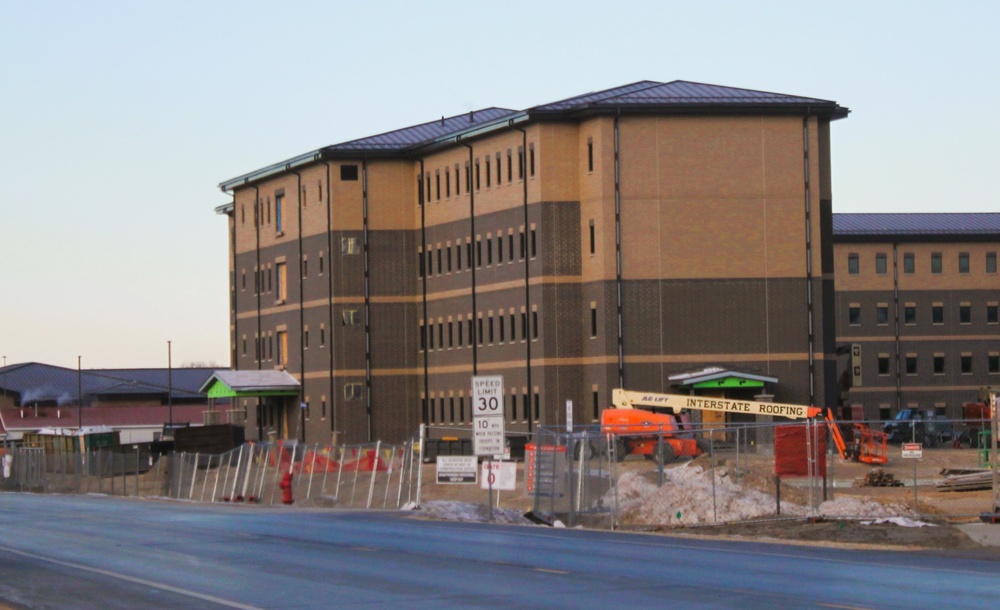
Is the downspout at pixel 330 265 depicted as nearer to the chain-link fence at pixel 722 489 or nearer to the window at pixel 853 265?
the chain-link fence at pixel 722 489

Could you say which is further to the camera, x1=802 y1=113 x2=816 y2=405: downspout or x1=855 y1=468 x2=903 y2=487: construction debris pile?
x1=802 y1=113 x2=816 y2=405: downspout

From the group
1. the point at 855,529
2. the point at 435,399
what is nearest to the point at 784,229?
the point at 435,399

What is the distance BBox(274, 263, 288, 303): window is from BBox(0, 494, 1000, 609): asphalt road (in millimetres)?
58945

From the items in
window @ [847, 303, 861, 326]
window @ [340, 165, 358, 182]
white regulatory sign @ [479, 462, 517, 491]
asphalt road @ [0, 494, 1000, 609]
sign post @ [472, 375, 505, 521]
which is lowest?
asphalt road @ [0, 494, 1000, 609]

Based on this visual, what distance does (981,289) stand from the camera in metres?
114

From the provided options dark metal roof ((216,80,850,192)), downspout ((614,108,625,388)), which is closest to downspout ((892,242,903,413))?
dark metal roof ((216,80,850,192))

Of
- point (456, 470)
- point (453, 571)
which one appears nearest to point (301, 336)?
point (456, 470)

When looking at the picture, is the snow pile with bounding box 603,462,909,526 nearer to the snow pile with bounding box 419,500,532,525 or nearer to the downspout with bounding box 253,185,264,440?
the snow pile with bounding box 419,500,532,525

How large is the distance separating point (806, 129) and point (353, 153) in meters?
25.1

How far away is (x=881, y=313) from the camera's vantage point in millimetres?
114938

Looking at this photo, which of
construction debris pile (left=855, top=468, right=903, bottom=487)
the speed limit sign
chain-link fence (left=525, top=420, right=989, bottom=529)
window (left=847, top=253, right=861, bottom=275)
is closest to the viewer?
chain-link fence (left=525, top=420, right=989, bottom=529)

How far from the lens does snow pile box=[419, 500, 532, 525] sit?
129ft

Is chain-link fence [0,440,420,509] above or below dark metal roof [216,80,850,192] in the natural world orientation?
below

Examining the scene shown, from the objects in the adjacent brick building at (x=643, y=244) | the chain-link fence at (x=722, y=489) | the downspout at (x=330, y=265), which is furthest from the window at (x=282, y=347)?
the chain-link fence at (x=722, y=489)
